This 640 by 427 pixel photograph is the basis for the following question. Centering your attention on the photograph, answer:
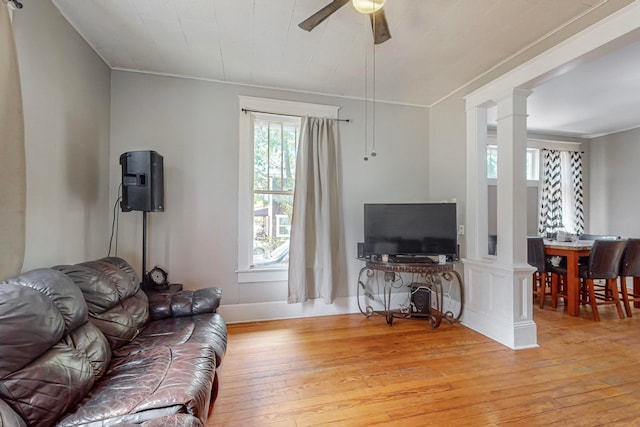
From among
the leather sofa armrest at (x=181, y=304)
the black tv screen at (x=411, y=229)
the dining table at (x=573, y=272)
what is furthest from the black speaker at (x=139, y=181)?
the dining table at (x=573, y=272)

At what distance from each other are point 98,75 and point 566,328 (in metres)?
5.43

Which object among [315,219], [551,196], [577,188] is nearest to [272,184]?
[315,219]

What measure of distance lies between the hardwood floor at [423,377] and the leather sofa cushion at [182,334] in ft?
1.27

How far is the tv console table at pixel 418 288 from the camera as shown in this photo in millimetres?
3268

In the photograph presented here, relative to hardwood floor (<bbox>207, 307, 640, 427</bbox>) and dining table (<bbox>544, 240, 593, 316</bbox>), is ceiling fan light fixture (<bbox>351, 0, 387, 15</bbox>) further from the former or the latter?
dining table (<bbox>544, 240, 593, 316</bbox>)

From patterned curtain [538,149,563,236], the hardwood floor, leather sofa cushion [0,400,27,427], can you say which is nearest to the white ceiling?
patterned curtain [538,149,563,236]

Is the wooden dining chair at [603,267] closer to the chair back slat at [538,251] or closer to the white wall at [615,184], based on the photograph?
the chair back slat at [538,251]

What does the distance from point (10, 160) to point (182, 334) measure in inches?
54.0

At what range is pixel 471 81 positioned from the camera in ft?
10.9

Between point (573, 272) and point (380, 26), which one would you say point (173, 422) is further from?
point (573, 272)

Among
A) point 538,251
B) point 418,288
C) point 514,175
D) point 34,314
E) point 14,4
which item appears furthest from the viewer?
point 538,251

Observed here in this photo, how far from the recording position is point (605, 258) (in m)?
3.62

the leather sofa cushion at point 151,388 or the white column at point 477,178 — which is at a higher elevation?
the white column at point 477,178

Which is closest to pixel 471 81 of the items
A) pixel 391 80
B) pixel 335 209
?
pixel 391 80
